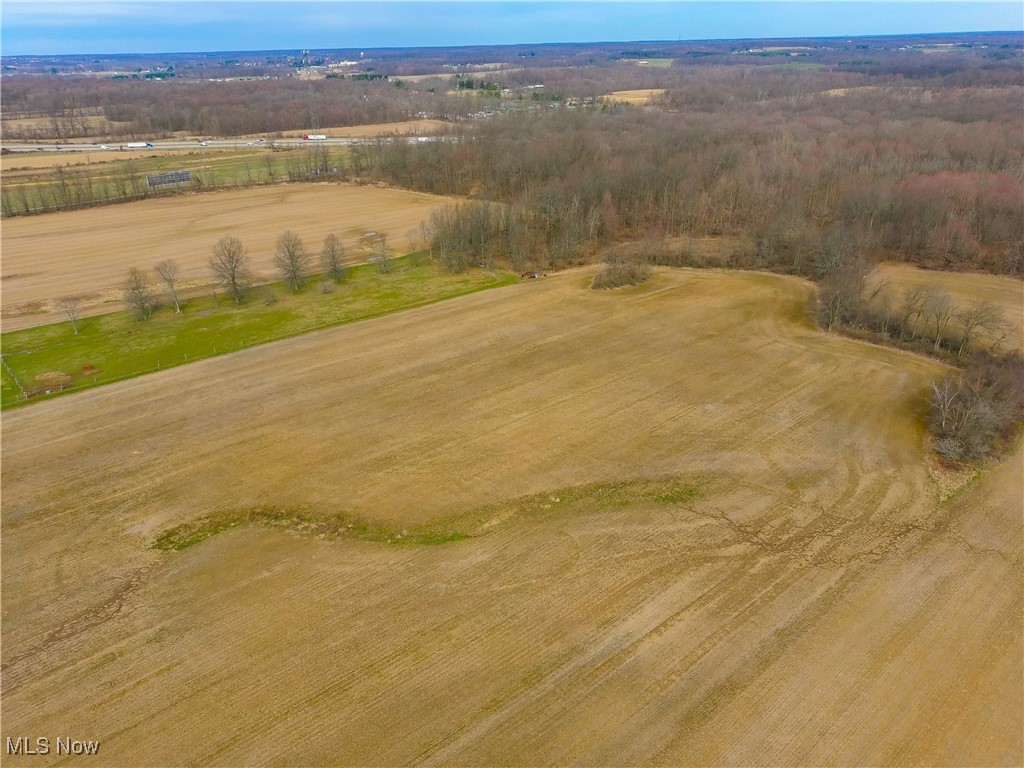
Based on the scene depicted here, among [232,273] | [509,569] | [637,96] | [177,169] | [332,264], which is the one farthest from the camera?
[637,96]

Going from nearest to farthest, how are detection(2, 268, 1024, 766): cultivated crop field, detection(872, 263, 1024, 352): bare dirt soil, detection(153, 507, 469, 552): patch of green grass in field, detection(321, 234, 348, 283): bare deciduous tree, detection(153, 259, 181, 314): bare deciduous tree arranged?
detection(2, 268, 1024, 766): cultivated crop field, detection(153, 507, 469, 552): patch of green grass in field, detection(872, 263, 1024, 352): bare dirt soil, detection(153, 259, 181, 314): bare deciduous tree, detection(321, 234, 348, 283): bare deciduous tree

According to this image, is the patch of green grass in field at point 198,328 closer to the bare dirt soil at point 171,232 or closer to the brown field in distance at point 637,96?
the bare dirt soil at point 171,232

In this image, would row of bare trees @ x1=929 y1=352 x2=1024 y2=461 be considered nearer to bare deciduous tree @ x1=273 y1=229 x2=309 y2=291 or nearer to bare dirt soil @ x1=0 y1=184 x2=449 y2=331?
bare deciduous tree @ x1=273 y1=229 x2=309 y2=291

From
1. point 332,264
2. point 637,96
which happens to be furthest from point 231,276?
point 637,96

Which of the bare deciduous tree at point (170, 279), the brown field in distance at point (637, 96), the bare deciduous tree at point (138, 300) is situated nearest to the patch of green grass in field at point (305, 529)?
the bare deciduous tree at point (138, 300)

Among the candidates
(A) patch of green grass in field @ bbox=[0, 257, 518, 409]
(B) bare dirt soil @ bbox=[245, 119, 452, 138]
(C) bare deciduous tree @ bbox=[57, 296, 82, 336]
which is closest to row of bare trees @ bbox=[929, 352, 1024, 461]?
(A) patch of green grass in field @ bbox=[0, 257, 518, 409]

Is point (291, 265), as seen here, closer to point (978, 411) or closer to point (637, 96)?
point (978, 411)
